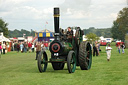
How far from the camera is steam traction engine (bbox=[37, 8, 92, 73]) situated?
42.9 feet

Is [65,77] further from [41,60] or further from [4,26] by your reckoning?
[4,26]

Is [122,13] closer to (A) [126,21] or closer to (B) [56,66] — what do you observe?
(A) [126,21]

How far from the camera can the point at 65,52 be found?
1341cm

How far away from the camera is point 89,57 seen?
1571 cm

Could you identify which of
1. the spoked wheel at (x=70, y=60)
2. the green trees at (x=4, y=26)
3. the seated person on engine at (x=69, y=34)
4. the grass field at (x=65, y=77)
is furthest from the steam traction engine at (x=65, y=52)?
the green trees at (x=4, y=26)

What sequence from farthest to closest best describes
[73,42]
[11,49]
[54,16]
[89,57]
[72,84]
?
[11,49] < [89,57] < [73,42] < [54,16] < [72,84]

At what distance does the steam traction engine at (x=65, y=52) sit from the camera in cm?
1306

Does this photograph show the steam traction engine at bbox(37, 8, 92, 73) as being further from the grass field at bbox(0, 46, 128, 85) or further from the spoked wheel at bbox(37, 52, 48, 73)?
the grass field at bbox(0, 46, 128, 85)

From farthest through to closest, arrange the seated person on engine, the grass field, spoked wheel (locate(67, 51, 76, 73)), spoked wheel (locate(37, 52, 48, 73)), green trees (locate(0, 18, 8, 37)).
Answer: green trees (locate(0, 18, 8, 37))
the seated person on engine
spoked wheel (locate(37, 52, 48, 73))
spoked wheel (locate(67, 51, 76, 73))
the grass field

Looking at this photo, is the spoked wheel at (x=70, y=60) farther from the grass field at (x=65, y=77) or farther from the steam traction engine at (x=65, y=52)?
the grass field at (x=65, y=77)

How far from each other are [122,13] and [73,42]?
6768cm

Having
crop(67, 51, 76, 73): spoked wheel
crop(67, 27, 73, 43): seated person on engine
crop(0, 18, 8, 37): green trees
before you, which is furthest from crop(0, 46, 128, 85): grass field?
crop(0, 18, 8, 37): green trees

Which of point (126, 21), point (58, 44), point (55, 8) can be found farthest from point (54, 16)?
point (126, 21)

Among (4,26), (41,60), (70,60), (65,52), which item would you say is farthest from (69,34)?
(4,26)
